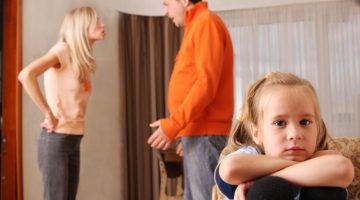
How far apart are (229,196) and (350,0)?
3.80m

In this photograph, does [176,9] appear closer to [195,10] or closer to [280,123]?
[195,10]

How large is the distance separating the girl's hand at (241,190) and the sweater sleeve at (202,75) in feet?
2.21

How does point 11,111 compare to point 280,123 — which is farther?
point 11,111

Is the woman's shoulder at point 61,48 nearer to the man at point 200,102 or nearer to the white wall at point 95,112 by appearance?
the man at point 200,102

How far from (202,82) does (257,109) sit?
0.55 metres

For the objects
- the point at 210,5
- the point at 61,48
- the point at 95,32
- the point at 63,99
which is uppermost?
the point at 210,5

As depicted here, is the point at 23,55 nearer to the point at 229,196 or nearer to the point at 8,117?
the point at 8,117

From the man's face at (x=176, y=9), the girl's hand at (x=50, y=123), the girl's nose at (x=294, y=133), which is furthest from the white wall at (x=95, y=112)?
the girl's nose at (x=294, y=133)

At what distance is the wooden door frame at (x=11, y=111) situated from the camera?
2.70 m

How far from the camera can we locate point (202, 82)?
159cm

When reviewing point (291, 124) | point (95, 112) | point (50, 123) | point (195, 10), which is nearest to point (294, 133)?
point (291, 124)

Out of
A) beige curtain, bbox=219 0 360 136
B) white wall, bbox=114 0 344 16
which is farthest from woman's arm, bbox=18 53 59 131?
beige curtain, bbox=219 0 360 136

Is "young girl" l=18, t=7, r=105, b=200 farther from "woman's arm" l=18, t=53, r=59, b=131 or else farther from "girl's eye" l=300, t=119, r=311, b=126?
"girl's eye" l=300, t=119, r=311, b=126

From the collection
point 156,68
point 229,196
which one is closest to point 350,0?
point 156,68
